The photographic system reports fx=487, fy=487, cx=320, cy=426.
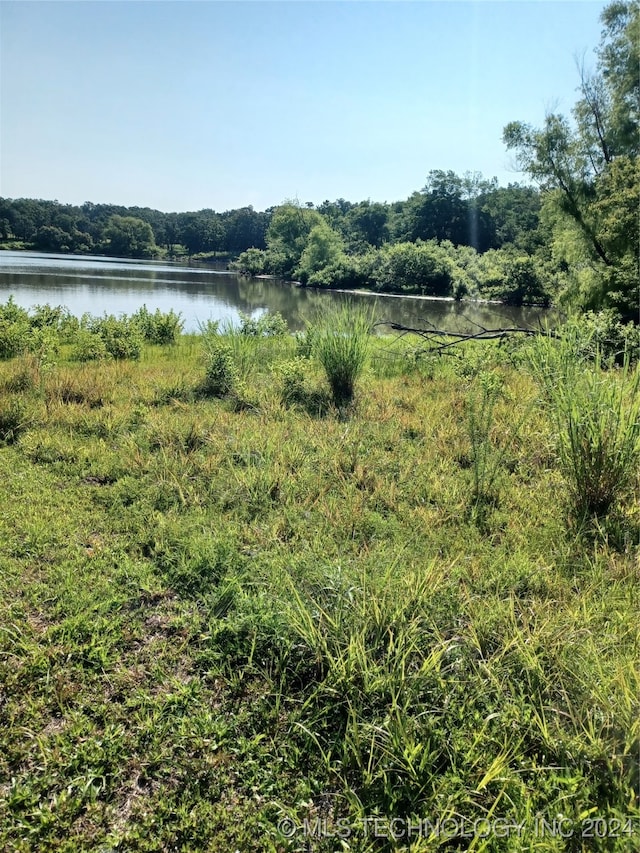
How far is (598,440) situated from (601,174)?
18.8 meters

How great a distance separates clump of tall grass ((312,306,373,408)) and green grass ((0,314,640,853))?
186 cm

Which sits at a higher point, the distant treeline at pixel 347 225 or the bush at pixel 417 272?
the distant treeline at pixel 347 225

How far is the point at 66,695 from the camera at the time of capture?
1855 millimetres

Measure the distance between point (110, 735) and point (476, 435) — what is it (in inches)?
144

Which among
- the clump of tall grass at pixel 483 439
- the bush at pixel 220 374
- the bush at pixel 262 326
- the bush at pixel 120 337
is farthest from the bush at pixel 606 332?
the bush at pixel 120 337

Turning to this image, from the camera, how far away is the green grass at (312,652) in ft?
4.86

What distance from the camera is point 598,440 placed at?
2.97m

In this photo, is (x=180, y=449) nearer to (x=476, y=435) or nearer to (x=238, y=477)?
(x=238, y=477)

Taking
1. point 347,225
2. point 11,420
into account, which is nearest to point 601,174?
point 11,420

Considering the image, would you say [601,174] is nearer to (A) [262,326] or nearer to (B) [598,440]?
(A) [262,326]

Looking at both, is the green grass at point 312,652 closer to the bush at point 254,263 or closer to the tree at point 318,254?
the tree at point 318,254

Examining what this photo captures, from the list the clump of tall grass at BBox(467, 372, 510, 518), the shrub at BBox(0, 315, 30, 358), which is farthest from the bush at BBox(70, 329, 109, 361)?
the clump of tall grass at BBox(467, 372, 510, 518)

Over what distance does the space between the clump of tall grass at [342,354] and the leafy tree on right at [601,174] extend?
1184cm

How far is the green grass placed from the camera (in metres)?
1.48
